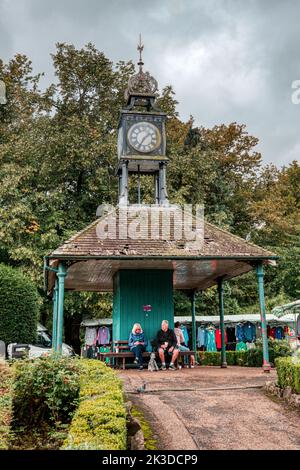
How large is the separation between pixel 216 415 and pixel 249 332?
19.2m

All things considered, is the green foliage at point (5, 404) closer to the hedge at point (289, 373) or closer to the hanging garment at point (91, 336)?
the hedge at point (289, 373)

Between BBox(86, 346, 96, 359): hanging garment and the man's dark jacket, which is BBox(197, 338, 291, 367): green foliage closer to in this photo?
the man's dark jacket

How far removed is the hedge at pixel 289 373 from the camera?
8.37 m

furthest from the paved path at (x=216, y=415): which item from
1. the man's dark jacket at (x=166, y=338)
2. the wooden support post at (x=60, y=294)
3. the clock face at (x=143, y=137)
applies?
the clock face at (x=143, y=137)

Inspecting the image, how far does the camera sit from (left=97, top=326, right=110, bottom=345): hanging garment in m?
25.6

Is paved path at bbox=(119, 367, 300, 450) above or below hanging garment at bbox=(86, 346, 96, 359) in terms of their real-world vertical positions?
above

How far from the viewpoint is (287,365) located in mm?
8883

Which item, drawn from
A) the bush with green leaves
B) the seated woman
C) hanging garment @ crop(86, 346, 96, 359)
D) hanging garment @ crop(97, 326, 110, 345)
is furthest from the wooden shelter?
hanging garment @ crop(86, 346, 96, 359)

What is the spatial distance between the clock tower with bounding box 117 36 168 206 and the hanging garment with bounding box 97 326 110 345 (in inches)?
405

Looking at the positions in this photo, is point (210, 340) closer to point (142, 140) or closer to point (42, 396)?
point (142, 140)

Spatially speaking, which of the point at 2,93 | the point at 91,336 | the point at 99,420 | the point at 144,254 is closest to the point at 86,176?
the point at 2,93

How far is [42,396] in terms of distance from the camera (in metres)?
7.75
